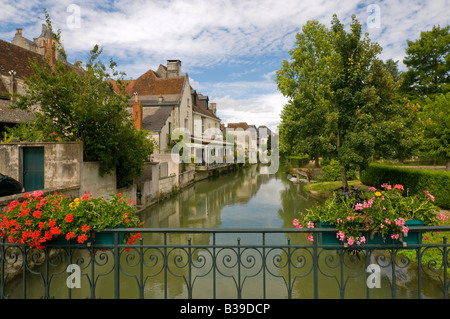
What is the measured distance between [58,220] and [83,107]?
8106mm

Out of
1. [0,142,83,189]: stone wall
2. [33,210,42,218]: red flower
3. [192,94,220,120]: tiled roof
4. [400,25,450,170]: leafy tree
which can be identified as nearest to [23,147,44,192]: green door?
[0,142,83,189]: stone wall

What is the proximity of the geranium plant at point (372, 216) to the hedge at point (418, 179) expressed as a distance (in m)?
7.16

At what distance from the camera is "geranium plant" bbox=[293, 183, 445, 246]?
3082mm

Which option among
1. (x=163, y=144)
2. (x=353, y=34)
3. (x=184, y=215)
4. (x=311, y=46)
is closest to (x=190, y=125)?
(x=163, y=144)

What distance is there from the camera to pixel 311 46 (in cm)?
2514

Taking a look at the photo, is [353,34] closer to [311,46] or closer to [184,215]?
[311,46]

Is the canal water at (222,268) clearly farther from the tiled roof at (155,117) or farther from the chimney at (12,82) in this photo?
the chimney at (12,82)

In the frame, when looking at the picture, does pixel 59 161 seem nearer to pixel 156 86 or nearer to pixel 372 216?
pixel 372 216

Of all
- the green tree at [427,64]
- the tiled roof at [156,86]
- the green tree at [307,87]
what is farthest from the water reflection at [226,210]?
the green tree at [427,64]

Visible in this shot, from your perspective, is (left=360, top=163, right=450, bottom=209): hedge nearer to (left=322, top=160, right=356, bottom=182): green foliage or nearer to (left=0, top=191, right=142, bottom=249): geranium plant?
(left=322, top=160, right=356, bottom=182): green foliage

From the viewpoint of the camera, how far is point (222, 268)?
862 cm

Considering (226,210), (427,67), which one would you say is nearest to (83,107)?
(226,210)

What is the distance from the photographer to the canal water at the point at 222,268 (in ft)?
13.4
